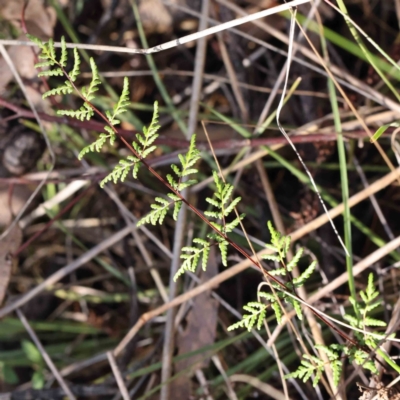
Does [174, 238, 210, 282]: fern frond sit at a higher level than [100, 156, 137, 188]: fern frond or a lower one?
lower

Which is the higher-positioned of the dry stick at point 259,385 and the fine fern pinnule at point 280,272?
the fine fern pinnule at point 280,272

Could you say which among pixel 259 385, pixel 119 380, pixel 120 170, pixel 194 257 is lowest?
pixel 259 385

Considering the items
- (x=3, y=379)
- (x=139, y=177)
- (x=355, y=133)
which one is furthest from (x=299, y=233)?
(x=3, y=379)

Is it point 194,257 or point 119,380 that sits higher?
point 194,257

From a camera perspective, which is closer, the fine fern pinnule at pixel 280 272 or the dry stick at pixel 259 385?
the fine fern pinnule at pixel 280 272

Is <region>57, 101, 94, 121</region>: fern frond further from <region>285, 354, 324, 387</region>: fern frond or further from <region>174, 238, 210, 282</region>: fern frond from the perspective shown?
<region>285, 354, 324, 387</region>: fern frond

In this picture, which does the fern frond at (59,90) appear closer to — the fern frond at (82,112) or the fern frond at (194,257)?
the fern frond at (82,112)

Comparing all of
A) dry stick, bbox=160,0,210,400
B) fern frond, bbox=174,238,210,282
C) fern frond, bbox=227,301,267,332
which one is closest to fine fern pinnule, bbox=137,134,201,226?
fern frond, bbox=174,238,210,282

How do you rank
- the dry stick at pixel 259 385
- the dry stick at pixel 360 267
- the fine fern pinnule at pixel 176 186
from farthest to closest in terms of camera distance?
the dry stick at pixel 259 385 → the dry stick at pixel 360 267 → the fine fern pinnule at pixel 176 186

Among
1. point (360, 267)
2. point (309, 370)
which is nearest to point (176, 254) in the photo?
point (360, 267)

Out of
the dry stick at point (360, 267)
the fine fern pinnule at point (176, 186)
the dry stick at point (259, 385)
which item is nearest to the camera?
the fine fern pinnule at point (176, 186)

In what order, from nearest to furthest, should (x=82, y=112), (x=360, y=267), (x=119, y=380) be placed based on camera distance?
1. (x=82, y=112)
2. (x=360, y=267)
3. (x=119, y=380)

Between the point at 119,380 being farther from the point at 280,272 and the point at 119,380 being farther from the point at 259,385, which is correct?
the point at 280,272

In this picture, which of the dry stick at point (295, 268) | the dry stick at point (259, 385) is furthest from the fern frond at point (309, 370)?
the dry stick at point (259, 385)
